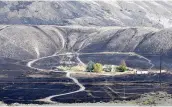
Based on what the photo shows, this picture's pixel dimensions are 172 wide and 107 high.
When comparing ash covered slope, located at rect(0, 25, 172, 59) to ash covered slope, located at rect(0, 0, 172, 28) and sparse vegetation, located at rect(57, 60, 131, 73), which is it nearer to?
ash covered slope, located at rect(0, 0, 172, 28)

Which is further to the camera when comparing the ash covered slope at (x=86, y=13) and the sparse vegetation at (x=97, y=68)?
the ash covered slope at (x=86, y=13)

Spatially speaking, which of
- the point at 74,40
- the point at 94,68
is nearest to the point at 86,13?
the point at 74,40

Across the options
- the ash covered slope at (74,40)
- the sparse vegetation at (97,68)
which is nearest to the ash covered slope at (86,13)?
the ash covered slope at (74,40)

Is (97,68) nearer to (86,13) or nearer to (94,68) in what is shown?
(94,68)

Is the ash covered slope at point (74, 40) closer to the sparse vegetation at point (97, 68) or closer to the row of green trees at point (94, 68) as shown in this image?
the sparse vegetation at point (97, 68)

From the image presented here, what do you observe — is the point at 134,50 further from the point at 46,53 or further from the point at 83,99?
the point at 83,99

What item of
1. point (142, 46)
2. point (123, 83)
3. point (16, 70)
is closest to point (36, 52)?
point (16, 70)
